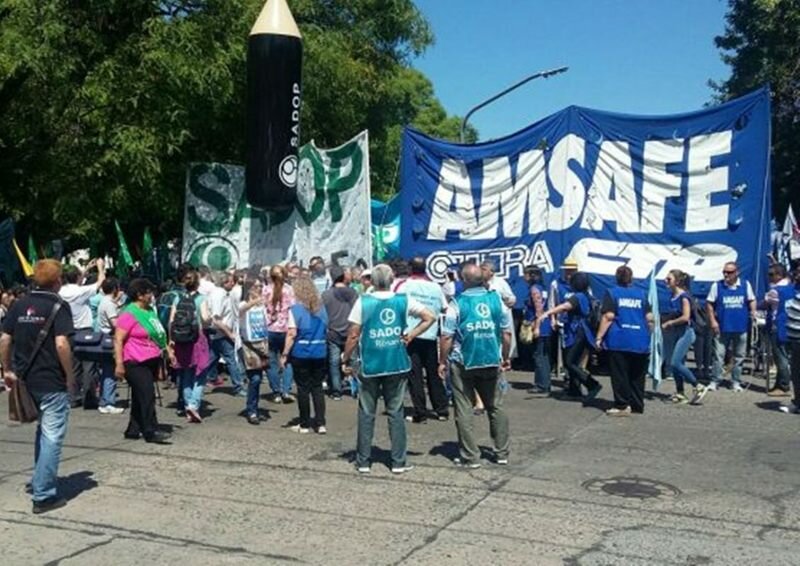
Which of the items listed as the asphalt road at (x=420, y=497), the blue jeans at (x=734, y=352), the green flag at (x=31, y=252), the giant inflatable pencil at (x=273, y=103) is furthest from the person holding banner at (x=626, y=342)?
the green flag at (x=31, y=252)

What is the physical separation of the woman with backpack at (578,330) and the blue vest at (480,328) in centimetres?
349

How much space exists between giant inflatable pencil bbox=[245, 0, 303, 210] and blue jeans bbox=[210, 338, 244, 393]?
424cm

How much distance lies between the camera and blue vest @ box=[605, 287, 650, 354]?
10234 millimetres

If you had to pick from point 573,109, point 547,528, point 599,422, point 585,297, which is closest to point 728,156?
point 573,109

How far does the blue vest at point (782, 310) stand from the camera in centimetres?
1130

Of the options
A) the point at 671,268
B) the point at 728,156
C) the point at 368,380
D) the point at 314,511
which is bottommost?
the point at 314,511

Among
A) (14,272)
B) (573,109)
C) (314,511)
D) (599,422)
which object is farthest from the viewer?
(14,272)

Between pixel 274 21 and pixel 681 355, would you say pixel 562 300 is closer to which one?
pixel 681 355

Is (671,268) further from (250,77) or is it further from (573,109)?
(250,77)

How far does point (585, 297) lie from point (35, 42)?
11.3m

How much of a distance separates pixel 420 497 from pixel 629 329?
4368 millimetres

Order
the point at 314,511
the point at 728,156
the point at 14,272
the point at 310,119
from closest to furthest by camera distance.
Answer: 1. the point at 314,511
2. the point at 728,156
3. the point at 14,272
4. the point at 310,119

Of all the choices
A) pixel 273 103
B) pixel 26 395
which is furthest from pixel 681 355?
pixel 273 103

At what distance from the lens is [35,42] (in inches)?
647
